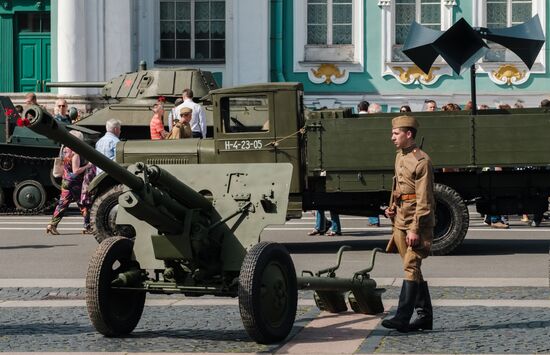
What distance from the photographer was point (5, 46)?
3469 cm

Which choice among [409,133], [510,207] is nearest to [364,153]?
[510,207]

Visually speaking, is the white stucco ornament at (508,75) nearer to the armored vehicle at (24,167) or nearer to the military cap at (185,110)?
the armored vehicle at (24,167)

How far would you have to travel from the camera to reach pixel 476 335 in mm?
11234

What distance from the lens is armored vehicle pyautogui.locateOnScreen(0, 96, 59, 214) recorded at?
25359mm

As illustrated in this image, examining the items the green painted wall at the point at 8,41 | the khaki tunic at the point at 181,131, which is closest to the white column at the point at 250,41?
the green painted wall at the point at 8,41

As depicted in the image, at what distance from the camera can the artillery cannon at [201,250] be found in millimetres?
10711

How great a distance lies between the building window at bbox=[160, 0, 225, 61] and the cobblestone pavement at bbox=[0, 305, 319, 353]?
22017 millimetres

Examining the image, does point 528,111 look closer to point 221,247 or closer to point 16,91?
point 221,247

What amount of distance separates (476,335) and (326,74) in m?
23.2

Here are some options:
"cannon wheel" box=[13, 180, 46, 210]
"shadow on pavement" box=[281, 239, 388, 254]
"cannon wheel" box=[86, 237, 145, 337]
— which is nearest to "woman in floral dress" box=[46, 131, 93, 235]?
"shadow on pavement" box=[281, 239, 388, 254]

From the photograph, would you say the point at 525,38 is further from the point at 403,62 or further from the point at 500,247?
the point at 403,62

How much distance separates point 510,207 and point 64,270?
5.50 metres

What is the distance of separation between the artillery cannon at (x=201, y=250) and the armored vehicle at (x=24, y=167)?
13.8 metres

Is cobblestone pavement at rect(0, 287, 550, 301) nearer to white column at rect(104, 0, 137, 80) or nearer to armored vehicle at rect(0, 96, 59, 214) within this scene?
armored vehicle at rect(0, 96, 59, 214)
